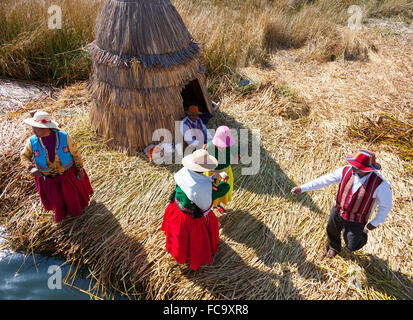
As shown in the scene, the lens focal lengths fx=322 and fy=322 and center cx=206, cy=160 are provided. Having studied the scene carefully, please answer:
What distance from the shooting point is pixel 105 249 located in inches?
134

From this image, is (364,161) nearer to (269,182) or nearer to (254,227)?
(254,227)

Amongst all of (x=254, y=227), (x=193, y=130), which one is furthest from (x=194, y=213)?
(x=193, y=130)

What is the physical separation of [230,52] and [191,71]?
2.43 meters

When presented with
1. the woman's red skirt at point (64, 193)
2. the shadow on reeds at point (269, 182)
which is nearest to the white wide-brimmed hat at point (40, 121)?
the woman's red skirt at point (64, 193)

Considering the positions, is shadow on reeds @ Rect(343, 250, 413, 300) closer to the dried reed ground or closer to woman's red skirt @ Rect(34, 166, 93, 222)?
the dried reed ground

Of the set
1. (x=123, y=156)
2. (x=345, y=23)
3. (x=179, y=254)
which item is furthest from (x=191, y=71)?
(x=345, y=23)

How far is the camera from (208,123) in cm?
507

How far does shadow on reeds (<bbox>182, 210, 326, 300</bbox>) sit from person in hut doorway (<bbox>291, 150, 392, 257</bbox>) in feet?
1.92

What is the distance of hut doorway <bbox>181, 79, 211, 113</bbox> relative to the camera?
192 inches

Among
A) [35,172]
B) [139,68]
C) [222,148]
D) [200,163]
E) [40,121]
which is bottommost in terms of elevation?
[35,172]

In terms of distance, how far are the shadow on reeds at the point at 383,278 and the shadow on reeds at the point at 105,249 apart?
7.08 ft

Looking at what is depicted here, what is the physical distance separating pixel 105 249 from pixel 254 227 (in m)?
1.63

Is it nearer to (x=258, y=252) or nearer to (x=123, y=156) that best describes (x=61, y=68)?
(x=123, y=156)

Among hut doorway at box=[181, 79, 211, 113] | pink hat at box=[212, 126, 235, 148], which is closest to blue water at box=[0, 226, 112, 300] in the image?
pink hat at box=[212, 126, 235, 148]
